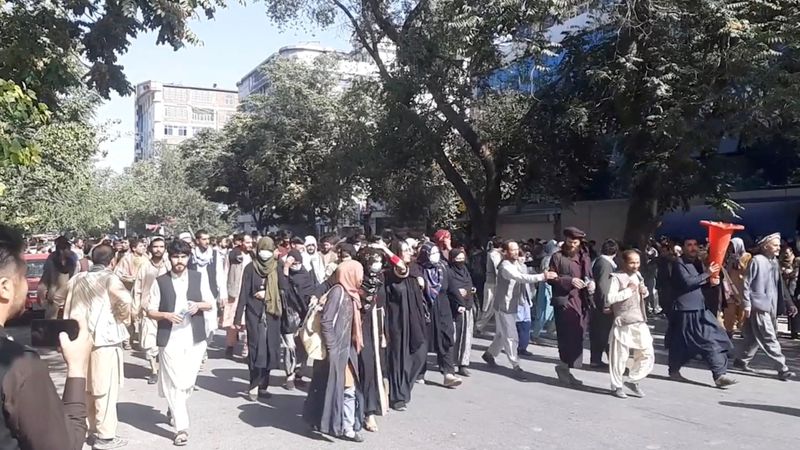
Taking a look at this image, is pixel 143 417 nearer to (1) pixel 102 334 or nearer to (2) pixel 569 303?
(1) pixel 102 334

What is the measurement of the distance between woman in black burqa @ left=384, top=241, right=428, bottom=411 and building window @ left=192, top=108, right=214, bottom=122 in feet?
359

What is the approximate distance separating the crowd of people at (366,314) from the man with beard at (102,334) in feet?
0.03

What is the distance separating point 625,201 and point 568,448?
1932 cm

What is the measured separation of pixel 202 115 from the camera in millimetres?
113250

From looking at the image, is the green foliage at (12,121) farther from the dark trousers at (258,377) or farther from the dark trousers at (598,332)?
the dark trousers at (598,332)

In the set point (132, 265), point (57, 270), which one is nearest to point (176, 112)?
point (132, 265)

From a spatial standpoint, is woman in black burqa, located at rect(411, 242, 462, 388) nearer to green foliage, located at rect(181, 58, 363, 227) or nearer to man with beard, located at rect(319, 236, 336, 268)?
man with beard, located at rect(319, 236, 336, 268)

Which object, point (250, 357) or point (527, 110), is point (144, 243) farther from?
point (527, 110)

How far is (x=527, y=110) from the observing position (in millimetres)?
20375

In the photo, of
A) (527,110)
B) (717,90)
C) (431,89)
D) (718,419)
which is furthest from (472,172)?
(718,419)

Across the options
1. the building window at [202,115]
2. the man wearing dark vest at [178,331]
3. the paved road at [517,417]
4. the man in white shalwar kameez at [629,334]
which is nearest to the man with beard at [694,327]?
the paved road at [517,417]

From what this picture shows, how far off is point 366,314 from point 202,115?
111311mm

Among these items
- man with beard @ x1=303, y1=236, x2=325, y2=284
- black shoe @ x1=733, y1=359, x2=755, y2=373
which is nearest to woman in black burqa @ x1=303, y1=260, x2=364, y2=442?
man with beard @ x1=303, y1=236, x2=325, y2=284

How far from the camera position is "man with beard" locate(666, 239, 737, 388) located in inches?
345
